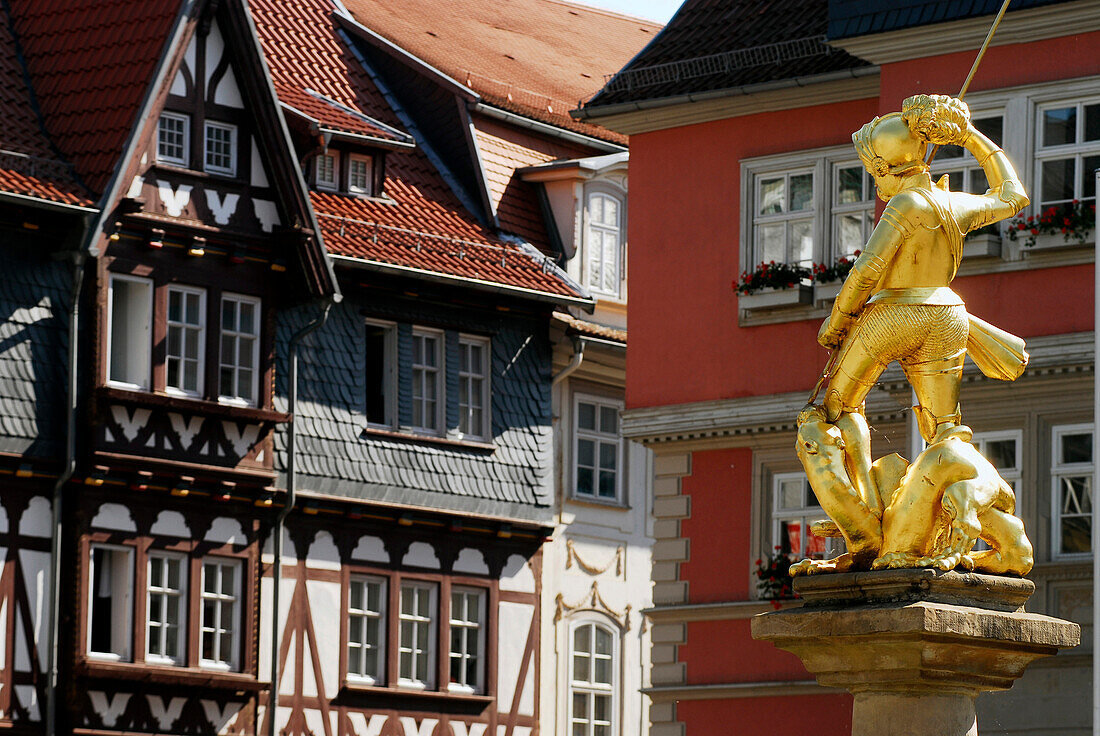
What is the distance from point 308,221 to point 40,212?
412 centimetres

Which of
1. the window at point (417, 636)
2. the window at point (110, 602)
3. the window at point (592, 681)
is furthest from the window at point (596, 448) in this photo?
the window at point (110, 602)

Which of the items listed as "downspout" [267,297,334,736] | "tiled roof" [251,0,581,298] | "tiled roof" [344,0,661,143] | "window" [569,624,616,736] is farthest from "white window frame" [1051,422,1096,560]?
"tiled roof" [344,0,661,143]

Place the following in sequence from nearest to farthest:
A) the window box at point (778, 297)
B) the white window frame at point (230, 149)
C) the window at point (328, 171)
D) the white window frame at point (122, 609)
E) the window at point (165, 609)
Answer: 1. the window box at point (778, 297)
2. the white window frame at point (122, 609)
3. the window at point (165, 609)
4. the white window frame at point (230, 149)
5. the window at point (328, 171)

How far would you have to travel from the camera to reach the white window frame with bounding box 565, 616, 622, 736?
39812 mm

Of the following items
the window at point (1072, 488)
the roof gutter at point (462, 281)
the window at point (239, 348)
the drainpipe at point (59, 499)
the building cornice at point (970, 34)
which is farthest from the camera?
the roof gutter at point (462, 281)

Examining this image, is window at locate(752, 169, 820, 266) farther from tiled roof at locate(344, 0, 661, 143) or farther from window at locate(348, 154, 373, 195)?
tiled roof at locate(344, 0, 661, 143)

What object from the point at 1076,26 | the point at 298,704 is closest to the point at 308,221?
the point at 298,704

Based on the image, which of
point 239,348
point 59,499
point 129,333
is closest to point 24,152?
point 129,333

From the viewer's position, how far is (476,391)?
3884 centimetres

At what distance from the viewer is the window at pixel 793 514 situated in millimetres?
31797

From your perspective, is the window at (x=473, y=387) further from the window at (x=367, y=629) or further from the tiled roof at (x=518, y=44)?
the tiled roof at (x=518, y=44)

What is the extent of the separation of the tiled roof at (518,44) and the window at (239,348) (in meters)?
6.67

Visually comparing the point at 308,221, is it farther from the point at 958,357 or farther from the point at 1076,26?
the point at 958,357

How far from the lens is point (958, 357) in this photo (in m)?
12.3
